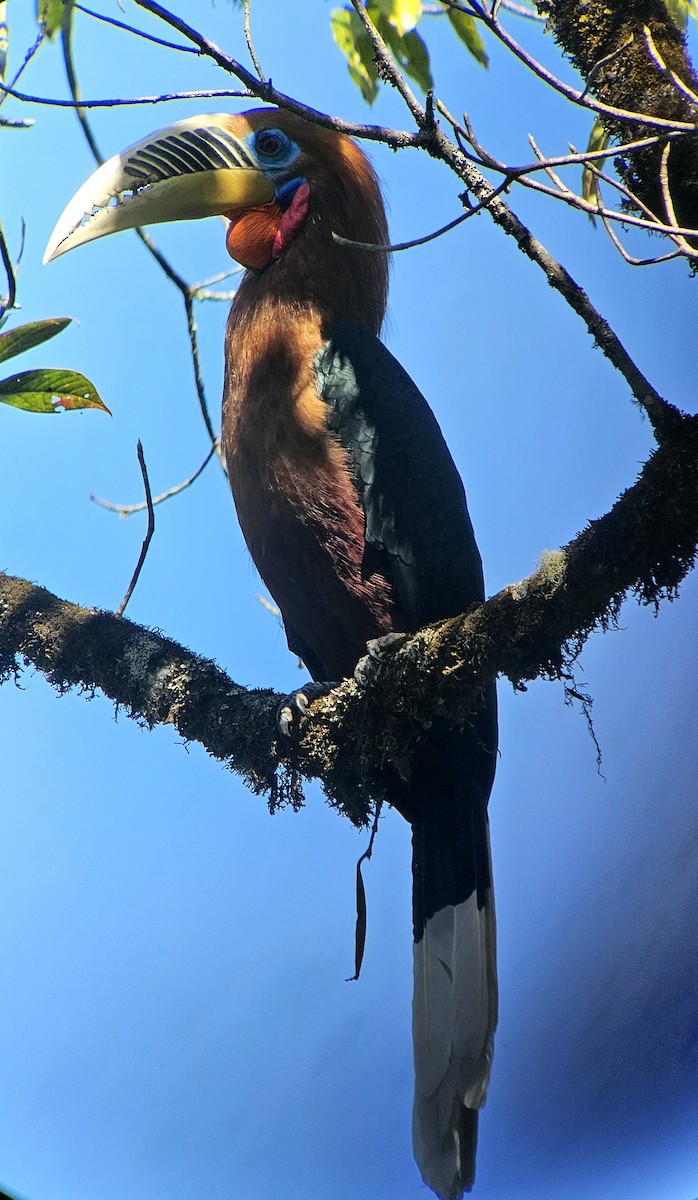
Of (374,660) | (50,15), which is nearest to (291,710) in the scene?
(374,660)

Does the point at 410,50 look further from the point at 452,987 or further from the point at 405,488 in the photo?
the point at 452,987

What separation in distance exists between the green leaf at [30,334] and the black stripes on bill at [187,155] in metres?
0.22

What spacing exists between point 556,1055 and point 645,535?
51 centimetres

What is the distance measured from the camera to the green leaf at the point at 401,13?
3.48ft

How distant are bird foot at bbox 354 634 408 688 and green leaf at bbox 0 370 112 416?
436 millimetres

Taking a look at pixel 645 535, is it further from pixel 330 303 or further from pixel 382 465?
pixel 330 303

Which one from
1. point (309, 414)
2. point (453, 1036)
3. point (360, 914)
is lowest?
point (453, 1036)

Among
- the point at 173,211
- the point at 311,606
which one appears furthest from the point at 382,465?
the point at 173,211

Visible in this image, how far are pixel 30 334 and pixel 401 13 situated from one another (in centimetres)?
56

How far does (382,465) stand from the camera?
1336 mm

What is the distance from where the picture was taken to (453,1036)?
1.16 m

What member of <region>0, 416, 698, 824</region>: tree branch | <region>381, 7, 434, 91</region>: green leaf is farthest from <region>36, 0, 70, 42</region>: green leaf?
<region>0, 416, 698, 824</region>: tree branch

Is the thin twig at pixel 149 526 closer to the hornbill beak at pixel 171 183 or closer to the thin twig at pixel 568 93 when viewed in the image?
the hornbill beak at pixel 171 183

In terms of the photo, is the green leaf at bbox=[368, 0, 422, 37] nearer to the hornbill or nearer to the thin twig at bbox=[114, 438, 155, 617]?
the hornbill
